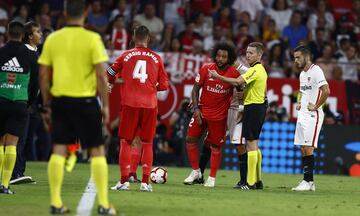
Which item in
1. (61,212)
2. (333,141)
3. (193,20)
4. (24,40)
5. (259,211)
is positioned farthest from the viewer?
(193,20)

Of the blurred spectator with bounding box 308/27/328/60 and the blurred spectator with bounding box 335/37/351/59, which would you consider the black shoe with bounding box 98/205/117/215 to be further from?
the blurred spectator with bounding box 335/37/351/59

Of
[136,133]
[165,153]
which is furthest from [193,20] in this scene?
[136,133]

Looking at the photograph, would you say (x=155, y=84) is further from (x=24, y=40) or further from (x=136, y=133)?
(x=24, y=40)

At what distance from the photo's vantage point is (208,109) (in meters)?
15.9

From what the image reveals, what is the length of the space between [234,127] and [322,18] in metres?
12.7

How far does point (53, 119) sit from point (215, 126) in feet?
17.2

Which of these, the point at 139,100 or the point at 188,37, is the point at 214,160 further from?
the point at 188,37

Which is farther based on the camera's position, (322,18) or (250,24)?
(322,18)

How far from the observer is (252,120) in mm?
15461

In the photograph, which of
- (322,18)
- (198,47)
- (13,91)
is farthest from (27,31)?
(322,18)

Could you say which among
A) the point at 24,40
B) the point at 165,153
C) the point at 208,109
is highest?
the point at 24,40

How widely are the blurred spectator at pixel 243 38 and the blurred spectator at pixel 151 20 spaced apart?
6.78 ft

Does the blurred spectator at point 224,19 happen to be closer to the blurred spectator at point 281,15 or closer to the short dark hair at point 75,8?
the blurred spectator at point 281,15

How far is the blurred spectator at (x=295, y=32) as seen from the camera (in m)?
27.2
